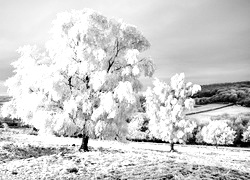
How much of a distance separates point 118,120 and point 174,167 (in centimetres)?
542

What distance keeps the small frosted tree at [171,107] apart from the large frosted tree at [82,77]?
69.0ft

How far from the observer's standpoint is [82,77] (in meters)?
17.7

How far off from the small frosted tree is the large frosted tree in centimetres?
2102

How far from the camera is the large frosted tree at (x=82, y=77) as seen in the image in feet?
52.8

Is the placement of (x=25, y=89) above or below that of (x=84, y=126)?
above

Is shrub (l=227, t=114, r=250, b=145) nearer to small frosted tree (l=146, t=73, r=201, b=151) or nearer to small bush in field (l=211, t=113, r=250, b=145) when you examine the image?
small bush in field (l=211, t=113, r=250, b=145)

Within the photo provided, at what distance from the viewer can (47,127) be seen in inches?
642

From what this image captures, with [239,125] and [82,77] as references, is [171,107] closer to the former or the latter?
[82,77]

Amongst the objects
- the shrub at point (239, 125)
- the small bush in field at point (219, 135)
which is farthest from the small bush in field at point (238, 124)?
the small bush in field at point (219, 135)

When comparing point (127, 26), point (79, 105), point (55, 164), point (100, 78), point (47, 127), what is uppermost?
point (127, 26)

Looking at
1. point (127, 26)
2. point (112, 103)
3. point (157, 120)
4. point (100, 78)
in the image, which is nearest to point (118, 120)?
point (112, 103)

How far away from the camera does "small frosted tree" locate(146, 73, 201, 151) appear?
3803 cm

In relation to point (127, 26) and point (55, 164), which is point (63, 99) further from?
point (127, 26)

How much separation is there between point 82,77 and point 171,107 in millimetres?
24675
